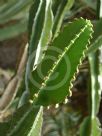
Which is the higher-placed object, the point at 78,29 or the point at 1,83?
the point at 1,83

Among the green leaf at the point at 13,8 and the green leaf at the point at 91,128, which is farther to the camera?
the green leaf at the point at 13,8

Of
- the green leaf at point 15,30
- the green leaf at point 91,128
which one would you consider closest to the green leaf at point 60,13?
the green leaf at point 91,128

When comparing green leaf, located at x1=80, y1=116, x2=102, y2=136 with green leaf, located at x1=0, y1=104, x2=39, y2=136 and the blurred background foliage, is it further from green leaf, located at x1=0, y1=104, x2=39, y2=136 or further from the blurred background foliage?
the blurred background foliage

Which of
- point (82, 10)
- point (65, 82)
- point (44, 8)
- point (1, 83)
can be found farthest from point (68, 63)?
point (82, 10)

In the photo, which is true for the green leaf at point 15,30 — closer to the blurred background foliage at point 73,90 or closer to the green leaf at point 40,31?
the blurred background foliage at point 73,90

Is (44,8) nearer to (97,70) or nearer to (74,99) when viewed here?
(97,70)
